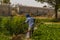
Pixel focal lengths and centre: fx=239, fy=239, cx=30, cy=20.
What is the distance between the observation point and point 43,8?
141 feet

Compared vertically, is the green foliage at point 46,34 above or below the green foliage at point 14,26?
above

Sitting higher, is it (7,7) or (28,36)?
(28,36)

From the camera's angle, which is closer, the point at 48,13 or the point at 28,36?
Result: the point at 28,36

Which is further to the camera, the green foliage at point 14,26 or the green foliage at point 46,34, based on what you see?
the green foliage at point 14,26

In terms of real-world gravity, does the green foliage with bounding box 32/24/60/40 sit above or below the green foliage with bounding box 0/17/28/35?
above

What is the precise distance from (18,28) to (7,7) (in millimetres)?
20693

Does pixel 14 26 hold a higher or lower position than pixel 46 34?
lower

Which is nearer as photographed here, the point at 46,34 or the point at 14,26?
the point at 46,34

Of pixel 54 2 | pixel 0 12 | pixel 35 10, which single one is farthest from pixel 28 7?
pixel 54 2

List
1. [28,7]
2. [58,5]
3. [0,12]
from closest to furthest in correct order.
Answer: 1. [58,5]
2. [0,12]
3. [28,7]

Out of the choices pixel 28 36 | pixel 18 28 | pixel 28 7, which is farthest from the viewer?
pixel 28 7

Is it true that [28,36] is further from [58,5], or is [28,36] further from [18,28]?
[58,5]

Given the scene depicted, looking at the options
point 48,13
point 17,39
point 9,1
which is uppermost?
point 17,39

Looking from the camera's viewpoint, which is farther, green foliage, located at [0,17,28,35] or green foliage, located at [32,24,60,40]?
green foliage, located at [0,17,28,35]
